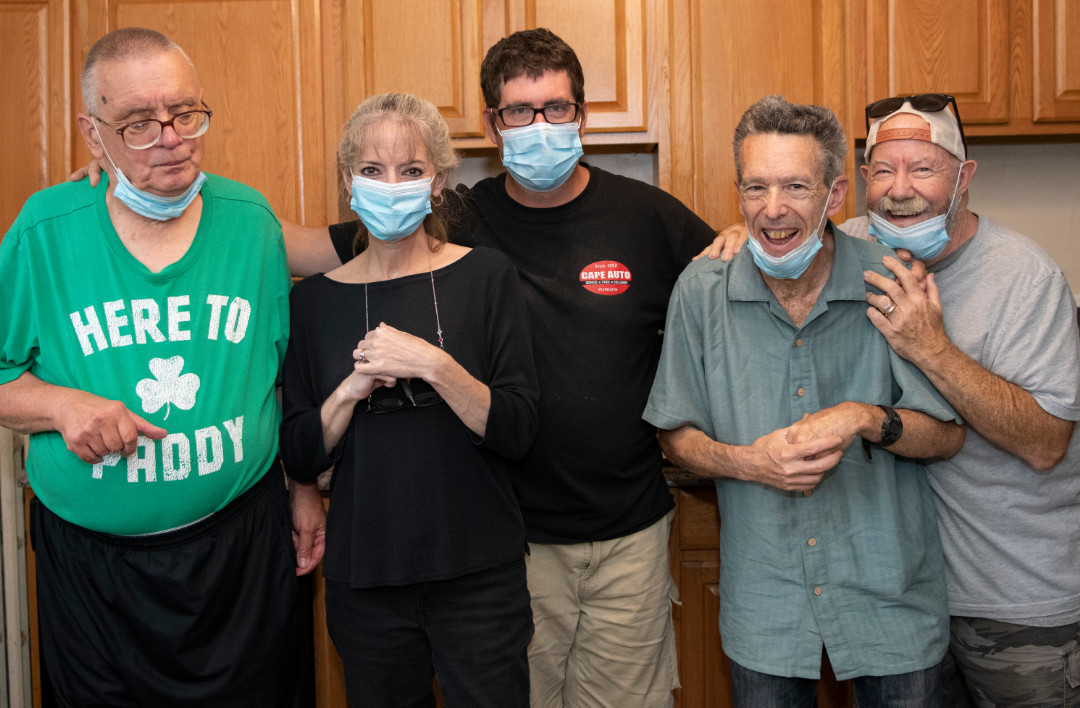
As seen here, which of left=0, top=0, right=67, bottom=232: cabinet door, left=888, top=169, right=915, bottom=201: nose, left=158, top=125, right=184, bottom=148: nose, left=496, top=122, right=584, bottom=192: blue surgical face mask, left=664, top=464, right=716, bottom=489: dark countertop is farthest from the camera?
Answer: left=0, top=0, right=67, bottom=232: cabinet door

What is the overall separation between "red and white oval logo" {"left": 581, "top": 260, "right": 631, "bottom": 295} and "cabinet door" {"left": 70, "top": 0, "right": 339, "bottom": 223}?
110cm

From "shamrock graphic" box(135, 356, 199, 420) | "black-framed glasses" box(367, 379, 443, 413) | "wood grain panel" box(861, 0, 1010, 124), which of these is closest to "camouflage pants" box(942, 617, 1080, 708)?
"black-framed glasses" box(367, 379, 443, 413)

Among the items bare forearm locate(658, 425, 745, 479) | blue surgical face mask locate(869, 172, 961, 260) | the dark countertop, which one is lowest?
the dark countertop

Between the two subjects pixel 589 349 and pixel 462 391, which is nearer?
pixel 462 391

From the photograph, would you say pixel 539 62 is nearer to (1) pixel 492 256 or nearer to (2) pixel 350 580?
(1) pixel 492 256

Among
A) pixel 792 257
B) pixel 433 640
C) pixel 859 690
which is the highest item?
pixel 792 257

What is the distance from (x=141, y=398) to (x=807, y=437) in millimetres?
1138

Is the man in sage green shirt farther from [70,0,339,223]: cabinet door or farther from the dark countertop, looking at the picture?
[70,0,339,223]: cabinet door

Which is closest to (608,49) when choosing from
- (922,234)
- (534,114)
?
(534,114)

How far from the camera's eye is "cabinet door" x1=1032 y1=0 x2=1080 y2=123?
2.49 m

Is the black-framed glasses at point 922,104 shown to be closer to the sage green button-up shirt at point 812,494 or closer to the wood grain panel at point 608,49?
the sage green button-up shirt at point 812,494

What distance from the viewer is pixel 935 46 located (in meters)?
2.49

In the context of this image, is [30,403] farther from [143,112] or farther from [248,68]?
[248,68]

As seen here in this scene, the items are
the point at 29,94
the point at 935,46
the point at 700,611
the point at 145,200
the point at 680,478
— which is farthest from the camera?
the point at 935,46
